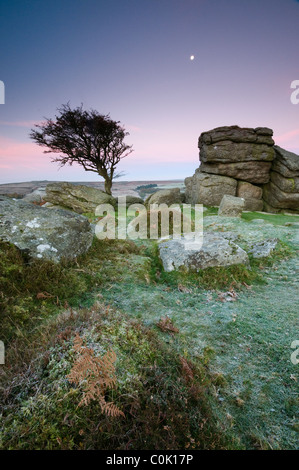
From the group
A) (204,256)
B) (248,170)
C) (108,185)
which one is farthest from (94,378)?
(108,185)

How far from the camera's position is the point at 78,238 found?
7367 millimetres

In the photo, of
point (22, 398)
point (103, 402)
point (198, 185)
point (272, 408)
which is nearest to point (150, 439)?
point (103, 402)

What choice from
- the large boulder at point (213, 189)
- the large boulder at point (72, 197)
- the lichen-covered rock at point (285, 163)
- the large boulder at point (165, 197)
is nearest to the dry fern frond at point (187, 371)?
the large boulder at point (72, 197)

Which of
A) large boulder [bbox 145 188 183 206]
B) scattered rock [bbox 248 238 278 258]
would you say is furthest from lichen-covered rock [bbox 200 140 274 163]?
scattered rock [bbox 248 238 278 258]

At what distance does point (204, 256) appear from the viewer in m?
7.61

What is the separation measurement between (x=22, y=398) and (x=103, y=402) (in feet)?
3.17

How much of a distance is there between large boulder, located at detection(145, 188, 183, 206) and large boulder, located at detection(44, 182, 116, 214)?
17.8 ft

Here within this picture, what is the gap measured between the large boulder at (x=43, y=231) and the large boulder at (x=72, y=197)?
15427 mm

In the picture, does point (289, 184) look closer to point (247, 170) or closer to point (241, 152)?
point (247, 170)

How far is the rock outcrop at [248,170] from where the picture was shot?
23891 mm

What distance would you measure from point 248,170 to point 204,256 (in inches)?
845

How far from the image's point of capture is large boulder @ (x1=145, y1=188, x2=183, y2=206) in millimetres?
24552

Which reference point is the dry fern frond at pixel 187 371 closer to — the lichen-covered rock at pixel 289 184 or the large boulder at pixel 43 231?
the large boulder at pixel 43 231

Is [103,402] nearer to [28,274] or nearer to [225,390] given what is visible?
[225,390]
